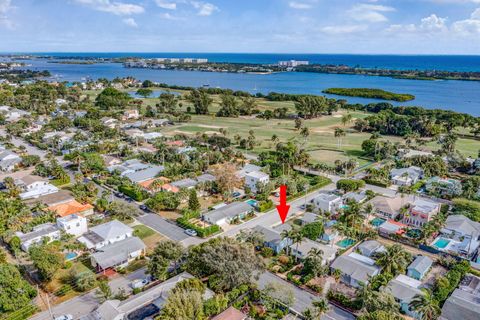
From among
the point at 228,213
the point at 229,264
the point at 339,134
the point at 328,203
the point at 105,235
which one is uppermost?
the point at 339,134

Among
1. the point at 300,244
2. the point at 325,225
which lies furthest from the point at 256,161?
the point at 300,244

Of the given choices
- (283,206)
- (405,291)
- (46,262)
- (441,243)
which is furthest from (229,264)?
(441,243)

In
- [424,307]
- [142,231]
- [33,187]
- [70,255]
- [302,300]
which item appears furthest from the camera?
[33,187]

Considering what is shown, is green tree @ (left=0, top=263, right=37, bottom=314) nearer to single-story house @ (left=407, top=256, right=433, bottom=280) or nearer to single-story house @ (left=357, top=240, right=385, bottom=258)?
single-story house @ (left=357, top=240, right=385, bottom=258)

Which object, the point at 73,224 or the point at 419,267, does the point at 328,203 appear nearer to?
the point at 419,267

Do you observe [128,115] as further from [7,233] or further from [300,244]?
[300,244]

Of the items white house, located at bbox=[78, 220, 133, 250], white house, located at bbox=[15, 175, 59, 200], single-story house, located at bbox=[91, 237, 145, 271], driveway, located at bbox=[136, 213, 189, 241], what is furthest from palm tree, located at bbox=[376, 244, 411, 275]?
white house, located at bbox=[15, 175, 59, 200]

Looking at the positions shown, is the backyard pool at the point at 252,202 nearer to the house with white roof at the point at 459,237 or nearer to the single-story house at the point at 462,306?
the house with white roof at the point at 459,237
